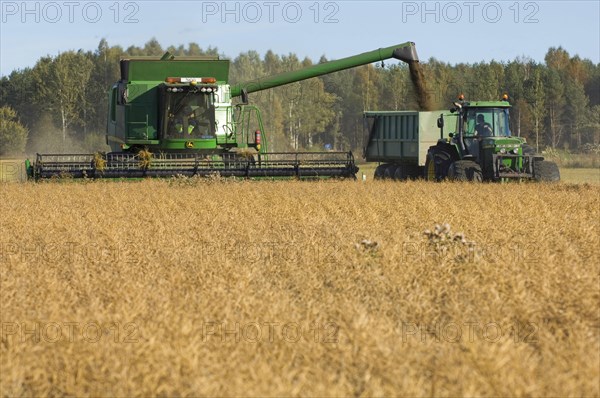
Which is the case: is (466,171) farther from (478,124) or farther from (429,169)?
(429,169)

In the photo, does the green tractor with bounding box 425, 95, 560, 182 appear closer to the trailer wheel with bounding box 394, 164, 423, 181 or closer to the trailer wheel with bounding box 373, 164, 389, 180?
the trailer wheel with bounding box 394, 164, 423, 181

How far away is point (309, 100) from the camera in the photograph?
9356 cm

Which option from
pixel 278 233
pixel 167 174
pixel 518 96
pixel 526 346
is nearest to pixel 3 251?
pixel 278 233

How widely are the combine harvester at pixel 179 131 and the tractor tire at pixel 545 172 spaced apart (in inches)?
161

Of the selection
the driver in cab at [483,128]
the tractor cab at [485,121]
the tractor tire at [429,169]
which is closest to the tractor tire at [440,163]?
the tractor tire at [429,169]

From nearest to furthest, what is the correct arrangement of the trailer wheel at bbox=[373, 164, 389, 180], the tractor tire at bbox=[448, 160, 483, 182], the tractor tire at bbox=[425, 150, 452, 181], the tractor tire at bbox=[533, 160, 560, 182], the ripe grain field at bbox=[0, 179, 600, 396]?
the ripe grain field at bbox=[0, 179, 600, 396], the tractor tire at bbox=[448, 160, 483, 182], the tractor tire at bbox=[533, 160, 560, 182], the tractor tire at bbox=[425, 150, 452, 181], the trailer wheel at bbox=[373, 164, 389, 180]

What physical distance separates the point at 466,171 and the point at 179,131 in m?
6.25

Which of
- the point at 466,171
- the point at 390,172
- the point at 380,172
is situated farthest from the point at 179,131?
the point at 380,172

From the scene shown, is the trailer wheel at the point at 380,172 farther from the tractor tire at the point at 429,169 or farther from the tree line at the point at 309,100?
the tree line at the point at 309,100

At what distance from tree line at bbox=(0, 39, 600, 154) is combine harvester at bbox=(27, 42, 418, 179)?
4965cm

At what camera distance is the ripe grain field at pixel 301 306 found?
535cm

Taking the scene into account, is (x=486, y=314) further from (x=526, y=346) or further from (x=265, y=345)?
(x=265, y=345)

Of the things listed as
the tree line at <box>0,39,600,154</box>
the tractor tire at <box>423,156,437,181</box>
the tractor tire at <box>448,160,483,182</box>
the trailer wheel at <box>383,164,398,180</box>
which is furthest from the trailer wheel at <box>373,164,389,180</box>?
the tree line at <box>0,39,600,154</box>

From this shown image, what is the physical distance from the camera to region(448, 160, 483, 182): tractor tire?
857 inches
